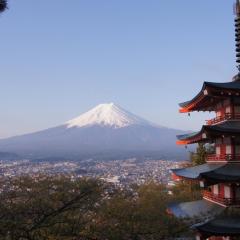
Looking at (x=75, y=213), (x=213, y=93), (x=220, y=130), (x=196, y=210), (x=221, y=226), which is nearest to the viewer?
(x=221, y=226)

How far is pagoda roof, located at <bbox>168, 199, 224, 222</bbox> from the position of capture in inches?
680

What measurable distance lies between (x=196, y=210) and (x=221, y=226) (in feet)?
7.72

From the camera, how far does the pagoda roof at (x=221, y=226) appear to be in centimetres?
1599

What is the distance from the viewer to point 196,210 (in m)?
18.6

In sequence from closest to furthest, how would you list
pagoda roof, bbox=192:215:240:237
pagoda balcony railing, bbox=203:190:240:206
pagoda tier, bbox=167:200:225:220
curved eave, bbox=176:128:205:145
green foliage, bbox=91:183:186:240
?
pagoda roof, bbox=192:215:240:237 → green foliage, bbox=91:183:186:240 → pagoda balcony railing, bbox=203:190:240:206 → pagoda tier, bbox=167:200:225:220 → curved eave, bbox=176:128:205:145

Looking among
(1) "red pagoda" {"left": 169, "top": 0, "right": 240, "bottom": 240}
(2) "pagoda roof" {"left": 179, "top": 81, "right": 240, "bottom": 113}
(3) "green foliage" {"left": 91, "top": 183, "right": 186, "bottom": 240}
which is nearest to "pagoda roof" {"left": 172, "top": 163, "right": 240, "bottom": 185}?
(1) "red pagoda" {"left": 169, "top": 0, "right": 240, "bottom": 240}

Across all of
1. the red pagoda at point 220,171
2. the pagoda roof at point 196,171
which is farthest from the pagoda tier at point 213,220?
the pagoda roof at point 196,171

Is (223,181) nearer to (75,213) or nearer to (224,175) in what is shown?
(224,175)

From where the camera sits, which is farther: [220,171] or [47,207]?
[220,171]

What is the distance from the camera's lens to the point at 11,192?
15.1m

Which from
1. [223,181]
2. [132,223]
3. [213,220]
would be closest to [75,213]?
[132,223]

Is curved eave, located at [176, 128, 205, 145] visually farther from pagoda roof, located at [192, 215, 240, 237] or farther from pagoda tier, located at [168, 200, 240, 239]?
pagoda roof, located at [192, 215, 240, 237]

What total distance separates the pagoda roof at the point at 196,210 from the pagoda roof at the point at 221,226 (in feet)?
1.28

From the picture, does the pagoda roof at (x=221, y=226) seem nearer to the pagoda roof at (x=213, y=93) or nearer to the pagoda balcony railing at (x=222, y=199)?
A: the pagoda balcony railing at (x=222, y=199)
